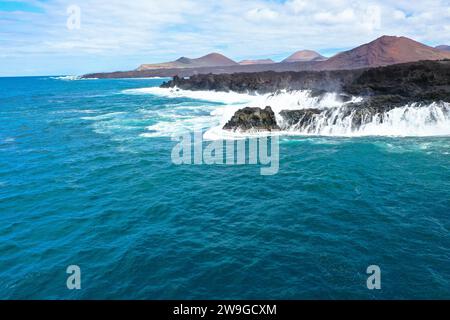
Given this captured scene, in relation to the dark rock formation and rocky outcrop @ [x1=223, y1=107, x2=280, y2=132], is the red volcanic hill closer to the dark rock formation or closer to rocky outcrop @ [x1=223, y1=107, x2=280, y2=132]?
the dark rock formation

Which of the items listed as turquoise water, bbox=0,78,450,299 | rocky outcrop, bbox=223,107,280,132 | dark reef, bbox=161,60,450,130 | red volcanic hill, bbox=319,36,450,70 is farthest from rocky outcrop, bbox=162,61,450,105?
red volcanic hill, bbox=319,36,450,70

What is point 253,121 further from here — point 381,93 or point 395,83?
point 395,83

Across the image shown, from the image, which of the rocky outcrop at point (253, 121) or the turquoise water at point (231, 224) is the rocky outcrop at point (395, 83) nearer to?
the turquoise water at point (231, 224)

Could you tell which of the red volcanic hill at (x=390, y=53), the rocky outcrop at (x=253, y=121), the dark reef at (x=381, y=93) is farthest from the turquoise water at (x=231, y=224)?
the red volcanic hill at (x=390, y=53)

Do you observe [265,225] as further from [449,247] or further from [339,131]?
[339,131]

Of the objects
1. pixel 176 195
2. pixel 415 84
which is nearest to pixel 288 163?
pixel 176 195

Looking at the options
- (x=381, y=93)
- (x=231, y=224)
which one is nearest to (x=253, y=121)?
(x=231, y=224)
